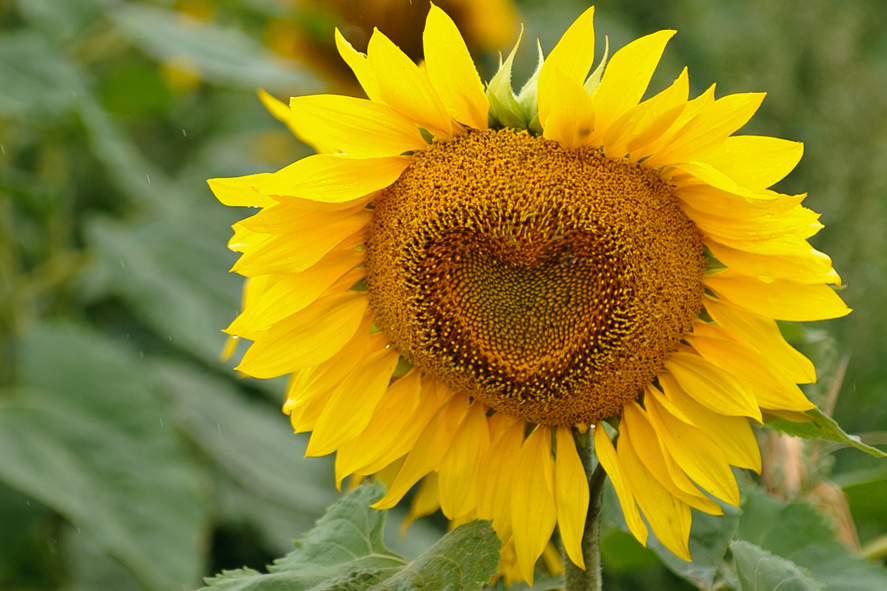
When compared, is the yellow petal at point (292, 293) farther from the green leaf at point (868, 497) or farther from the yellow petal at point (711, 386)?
the green leaf at point (868, 497)

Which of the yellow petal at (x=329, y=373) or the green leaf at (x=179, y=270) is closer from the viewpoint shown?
the yellow petal at (x=329, y=373)

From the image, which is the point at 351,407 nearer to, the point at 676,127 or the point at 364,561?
the point at 364,561

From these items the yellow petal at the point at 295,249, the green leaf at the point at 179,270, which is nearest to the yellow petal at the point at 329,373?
the yellow petal at the point at 295,249

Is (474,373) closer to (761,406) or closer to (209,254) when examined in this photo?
(761,406)

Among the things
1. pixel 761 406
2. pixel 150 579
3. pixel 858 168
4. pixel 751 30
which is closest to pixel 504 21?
pixel 751 30

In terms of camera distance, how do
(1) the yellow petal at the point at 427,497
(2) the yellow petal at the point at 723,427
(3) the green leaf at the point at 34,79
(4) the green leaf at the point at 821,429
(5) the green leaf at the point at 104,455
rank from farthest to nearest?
(3) the green leaf at the point at 34,79, (5) the green leaf at the point at 104,455, (1) the yellow petal at the point at 427,497, (2) the yellow petal at the point at 723,427, (4) the green leaf at the point at 821,429

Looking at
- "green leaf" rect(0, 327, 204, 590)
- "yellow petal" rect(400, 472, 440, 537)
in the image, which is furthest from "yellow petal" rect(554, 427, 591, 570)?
"green leaf" rect(0, 327, 204, 590)
